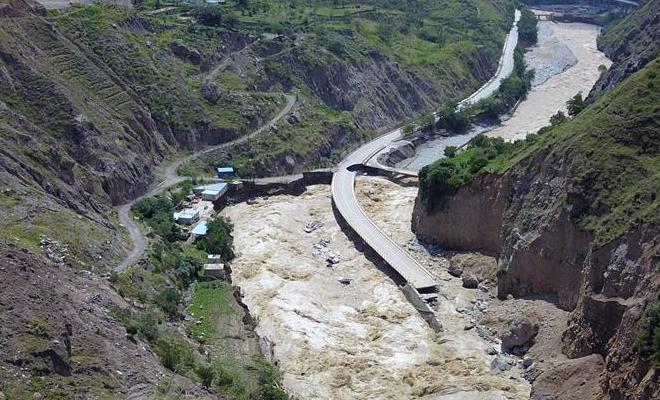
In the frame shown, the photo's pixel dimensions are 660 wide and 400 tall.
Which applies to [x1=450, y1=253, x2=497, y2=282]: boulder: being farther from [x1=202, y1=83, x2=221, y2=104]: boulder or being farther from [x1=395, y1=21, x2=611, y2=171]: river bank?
[x1=202, y1=83, x2=221, y2=104]: boulder

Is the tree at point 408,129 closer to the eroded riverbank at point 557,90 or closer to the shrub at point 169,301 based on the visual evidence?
the eroded riverbank at point 557,90

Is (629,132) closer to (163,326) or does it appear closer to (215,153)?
(163,326)

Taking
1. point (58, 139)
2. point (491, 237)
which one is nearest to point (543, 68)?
point (491, 237)

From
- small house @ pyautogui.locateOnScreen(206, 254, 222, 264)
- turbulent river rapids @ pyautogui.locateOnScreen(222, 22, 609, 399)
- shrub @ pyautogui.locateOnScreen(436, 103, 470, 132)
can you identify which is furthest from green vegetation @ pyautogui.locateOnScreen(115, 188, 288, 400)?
shrub @ pyautogui.locateOnScreen(436, 103, 470, 132)

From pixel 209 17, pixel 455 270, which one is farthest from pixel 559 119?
pixel 209 17

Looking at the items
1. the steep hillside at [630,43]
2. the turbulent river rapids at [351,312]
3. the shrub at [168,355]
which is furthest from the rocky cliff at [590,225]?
the steep hillside at [630,43]

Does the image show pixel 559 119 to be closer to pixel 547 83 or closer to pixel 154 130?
pixel 154 130
